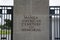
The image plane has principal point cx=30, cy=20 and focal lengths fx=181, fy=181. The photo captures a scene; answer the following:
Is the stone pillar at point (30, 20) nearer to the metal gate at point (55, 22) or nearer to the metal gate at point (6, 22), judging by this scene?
the metal gate at point (6, 22)

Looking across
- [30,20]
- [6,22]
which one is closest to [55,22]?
[30,20]

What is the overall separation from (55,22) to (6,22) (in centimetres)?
230

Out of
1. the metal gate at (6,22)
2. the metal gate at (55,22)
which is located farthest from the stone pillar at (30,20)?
the metal gate at (55,22)

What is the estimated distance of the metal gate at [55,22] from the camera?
846 centimetres

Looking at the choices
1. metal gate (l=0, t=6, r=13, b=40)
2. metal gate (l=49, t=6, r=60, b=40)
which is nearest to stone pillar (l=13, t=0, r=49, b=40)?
metal gate (l=0, t=6, r=13, b=40)

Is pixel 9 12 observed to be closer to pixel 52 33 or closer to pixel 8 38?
pixel 8 38

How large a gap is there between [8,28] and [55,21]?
2224 millimetres

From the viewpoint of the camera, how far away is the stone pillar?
720cm

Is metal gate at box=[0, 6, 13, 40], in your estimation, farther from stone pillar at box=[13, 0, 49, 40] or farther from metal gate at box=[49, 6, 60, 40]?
metal gate at box=[49, 6, 60, 40]

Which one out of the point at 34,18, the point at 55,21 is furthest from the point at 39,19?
the point at 55,21

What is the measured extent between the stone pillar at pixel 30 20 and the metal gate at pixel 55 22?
4.14 ft

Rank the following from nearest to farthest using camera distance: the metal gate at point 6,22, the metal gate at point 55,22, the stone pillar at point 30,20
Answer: the stone pillar at point 30,20
the metal gate at point 6,22
the metal gate at point 55,22

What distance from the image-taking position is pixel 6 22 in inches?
332

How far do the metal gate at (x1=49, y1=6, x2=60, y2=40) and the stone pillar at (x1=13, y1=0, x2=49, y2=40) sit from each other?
4.14 ft
